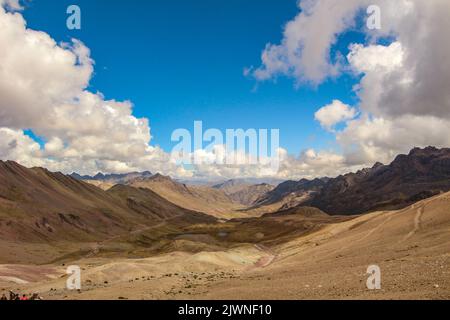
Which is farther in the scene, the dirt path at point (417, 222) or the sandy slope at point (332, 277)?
the dirt path at point (417, 222)

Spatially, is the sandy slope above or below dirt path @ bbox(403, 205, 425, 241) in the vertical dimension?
below

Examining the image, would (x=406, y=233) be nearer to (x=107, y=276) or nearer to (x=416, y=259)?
(x=416, y=259)

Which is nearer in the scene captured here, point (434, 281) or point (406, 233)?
point (434, 281)

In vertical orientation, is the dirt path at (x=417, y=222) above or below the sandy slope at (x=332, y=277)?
above

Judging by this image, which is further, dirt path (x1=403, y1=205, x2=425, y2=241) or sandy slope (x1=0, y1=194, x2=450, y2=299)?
dirt path (x1=403, y1=205, x2=425, y2=241)

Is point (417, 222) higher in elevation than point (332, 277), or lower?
higher

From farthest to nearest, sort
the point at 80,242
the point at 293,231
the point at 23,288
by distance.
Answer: the point at 80,242, the point at 293,231, the point at 23,288

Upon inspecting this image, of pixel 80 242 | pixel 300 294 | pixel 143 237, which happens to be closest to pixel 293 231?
pixel 143 237

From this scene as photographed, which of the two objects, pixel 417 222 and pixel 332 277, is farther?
pixel 417 222
